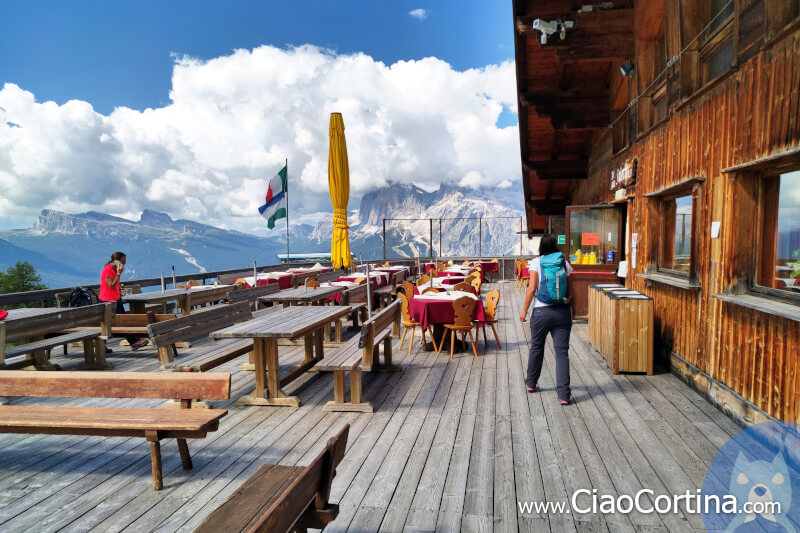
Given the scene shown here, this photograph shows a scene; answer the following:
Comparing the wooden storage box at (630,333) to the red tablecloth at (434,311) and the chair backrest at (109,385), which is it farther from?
the chair backrest at (109,385)

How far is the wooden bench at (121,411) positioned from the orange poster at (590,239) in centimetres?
750

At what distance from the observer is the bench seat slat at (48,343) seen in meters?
4.96

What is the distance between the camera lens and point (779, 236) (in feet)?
11.9

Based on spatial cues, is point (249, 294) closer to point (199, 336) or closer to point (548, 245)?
point (199, 336)

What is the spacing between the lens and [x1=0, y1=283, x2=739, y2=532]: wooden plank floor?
102 inches

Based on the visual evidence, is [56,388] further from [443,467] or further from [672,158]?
[672,158]

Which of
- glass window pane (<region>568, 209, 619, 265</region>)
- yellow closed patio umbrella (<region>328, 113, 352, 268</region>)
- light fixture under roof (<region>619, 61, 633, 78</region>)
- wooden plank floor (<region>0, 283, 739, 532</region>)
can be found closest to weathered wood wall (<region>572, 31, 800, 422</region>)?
wooden plank floor (<region>0, 283, 739, 532</region>)

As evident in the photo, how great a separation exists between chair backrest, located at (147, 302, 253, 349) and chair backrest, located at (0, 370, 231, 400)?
1.01 m

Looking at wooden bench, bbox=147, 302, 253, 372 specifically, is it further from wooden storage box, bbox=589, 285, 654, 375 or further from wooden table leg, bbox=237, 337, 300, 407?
wooden storage box, bbox=589, 285, 654, 375

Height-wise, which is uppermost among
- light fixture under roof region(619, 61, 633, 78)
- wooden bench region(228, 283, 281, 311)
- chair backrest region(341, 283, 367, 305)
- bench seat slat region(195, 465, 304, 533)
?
light fixture under roof region(619, 61, 633, 78)

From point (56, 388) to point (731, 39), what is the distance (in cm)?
618

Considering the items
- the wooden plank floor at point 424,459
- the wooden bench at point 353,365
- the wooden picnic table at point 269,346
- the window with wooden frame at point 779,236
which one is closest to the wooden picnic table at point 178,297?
the wooden plank floor at point 424,459

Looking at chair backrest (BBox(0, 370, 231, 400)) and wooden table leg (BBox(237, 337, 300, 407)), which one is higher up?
chair backrest (BBox(0, 370, 231, 400))

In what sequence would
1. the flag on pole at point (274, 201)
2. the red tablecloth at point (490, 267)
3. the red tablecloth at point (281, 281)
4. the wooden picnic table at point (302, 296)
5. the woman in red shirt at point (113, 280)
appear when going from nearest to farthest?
the woman in red shirt at point (113, 280) < the wooden picnic table at point (302, 296) < the red tablecloth at point (281, 281) < the flag on pole at point (274, 201) < the red tablecloth at point (490, 267)
